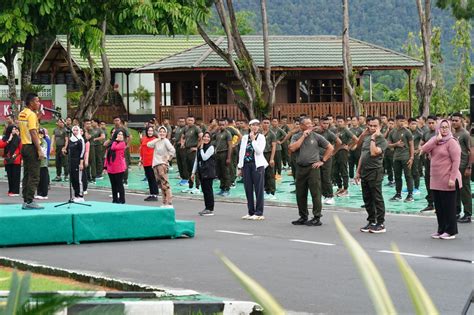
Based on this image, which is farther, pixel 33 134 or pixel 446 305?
pixel 33 134

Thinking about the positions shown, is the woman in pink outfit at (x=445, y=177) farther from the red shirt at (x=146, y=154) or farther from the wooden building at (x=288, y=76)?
the wooden building at (x=288, y=76)

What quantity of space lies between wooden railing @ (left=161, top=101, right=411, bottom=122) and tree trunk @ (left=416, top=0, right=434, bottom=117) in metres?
2.74

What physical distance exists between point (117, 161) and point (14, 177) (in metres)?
5.54

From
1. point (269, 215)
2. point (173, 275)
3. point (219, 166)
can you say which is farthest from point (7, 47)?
point (173, 275)

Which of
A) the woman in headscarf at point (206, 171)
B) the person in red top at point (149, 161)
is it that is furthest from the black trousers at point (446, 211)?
the person in red top at point (149, 161)

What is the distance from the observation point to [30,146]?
18172 mm

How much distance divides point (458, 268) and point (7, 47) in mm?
26054

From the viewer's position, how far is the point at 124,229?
655 inches

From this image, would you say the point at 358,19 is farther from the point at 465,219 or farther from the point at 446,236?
the point at 446,236

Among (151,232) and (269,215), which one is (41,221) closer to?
(151,232)

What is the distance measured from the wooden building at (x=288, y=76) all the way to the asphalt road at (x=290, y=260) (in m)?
27.1

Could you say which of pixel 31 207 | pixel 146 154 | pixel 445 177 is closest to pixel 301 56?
pixel 146 154

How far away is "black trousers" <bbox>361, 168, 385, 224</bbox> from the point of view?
1769cm

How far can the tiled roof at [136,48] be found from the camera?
58719 mm
